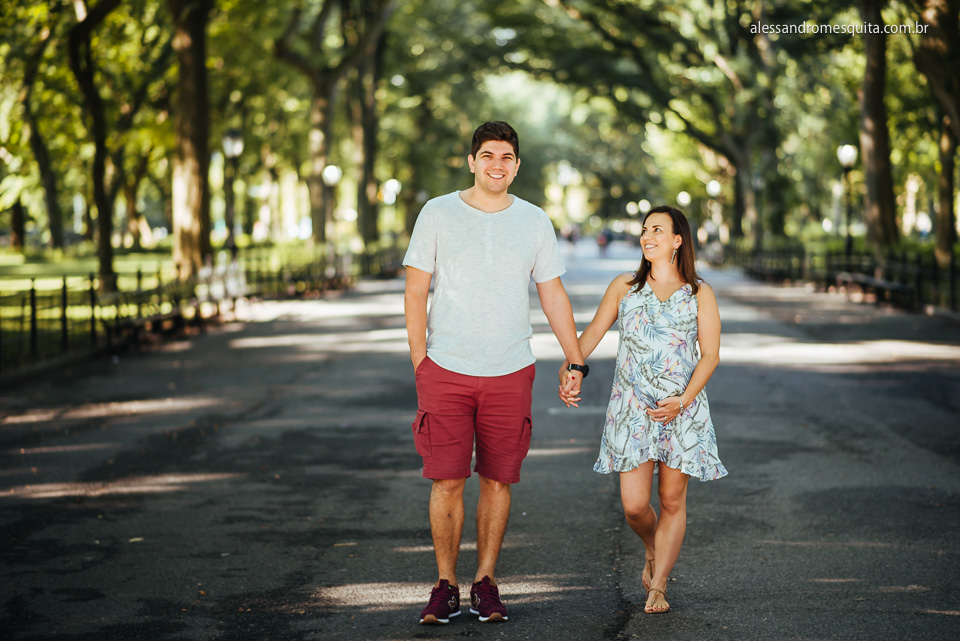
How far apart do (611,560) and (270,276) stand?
2455 cm

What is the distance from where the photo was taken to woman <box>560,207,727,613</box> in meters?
5.10

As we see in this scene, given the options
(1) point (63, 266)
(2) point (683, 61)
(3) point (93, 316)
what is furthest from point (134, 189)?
(3) point (93, 316)

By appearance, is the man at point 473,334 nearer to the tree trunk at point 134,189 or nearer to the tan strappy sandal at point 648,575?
the tan strappy sandal at point 648,575

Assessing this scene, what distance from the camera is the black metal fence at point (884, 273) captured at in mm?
23300

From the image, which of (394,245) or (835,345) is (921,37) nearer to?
(835,345)

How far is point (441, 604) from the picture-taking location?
5.05m

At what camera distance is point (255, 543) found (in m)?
6.61

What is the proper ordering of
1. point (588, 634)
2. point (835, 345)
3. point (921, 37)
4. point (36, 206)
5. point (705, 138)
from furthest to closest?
point (36, 206), point (705, 138), point (921, 37), point (835, 345), point (588, 634)

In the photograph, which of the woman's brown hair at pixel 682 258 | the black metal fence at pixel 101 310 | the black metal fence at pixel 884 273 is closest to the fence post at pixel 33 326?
the black metal fence at pixel 101 310

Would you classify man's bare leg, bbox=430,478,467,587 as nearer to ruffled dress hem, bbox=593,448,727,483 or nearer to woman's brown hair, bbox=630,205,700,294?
ruffled dress hem, bbox=593,448,727,483

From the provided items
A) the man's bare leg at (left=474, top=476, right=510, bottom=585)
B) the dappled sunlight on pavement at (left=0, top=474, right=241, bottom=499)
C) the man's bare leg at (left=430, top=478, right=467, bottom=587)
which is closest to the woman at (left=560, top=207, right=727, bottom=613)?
the man's bare leg at (left=474, top=476, right=510, bottom=585)

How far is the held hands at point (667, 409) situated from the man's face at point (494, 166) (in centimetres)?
113

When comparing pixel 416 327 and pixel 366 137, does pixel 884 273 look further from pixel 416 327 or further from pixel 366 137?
pixel 416 327

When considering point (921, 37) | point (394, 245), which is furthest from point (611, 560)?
point (394, 245)
